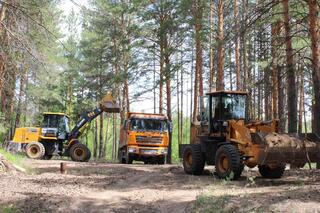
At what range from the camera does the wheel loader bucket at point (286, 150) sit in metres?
11.0

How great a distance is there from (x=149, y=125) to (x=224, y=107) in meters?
7.54

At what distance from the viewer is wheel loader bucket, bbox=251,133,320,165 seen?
11000 mm

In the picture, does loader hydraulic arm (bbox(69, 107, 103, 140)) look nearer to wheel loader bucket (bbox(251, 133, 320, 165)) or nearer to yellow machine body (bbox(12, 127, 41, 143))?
yellow machine body (bbox(12, 127, 41, 143))

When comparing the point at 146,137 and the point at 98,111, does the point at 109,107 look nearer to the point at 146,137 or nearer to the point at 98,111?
the point at 98,111

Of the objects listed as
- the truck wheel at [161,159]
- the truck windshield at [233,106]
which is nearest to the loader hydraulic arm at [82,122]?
the truck wheel at [161,159]

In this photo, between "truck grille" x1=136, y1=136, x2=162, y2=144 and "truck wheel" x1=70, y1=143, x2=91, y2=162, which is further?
"truck wheel" x1=70, y1=143, x2=91, y2=162

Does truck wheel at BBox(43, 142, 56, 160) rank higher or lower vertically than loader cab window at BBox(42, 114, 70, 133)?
lower

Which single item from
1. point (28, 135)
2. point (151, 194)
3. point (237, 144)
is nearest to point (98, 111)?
point (28, 135)

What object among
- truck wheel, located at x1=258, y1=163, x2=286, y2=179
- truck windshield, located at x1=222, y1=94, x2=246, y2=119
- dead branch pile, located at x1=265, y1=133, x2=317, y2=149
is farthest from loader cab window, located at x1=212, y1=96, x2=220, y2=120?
dead branch pile, located at x1=265, y1=133, x2=317, y2=149

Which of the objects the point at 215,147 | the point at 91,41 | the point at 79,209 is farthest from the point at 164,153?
the point at 91,41

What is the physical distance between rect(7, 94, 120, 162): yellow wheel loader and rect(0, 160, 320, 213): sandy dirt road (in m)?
8.76

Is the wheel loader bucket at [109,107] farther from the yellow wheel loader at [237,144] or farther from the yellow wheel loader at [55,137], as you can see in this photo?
the yellow wheel loader at [237,144]

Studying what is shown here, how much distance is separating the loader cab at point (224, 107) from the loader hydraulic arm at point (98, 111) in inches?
374

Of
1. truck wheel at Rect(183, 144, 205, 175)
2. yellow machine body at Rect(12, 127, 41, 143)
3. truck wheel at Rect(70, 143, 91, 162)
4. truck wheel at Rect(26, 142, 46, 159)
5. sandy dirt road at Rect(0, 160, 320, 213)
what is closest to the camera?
sandy dirt road at Rect(0, 160, 320, 213)
